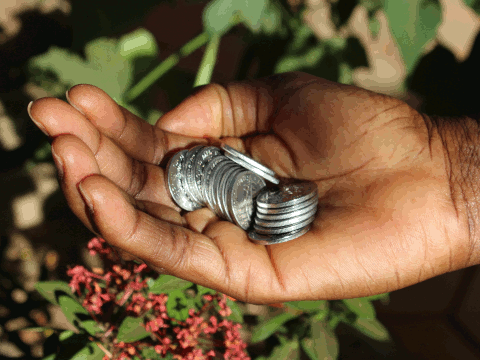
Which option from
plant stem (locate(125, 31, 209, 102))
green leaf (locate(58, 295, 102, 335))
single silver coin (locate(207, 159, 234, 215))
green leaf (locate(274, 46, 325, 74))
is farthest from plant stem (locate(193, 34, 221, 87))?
green leaf (locate(58, 295, 102, 335))

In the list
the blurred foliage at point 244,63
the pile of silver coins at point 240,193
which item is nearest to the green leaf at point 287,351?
the blurred foliage at point 244,63

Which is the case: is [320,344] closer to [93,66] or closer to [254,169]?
[254,169]

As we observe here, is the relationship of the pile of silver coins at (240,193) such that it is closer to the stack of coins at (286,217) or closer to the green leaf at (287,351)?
the stack of coins at (286,217)

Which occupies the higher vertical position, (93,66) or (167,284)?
(93,66)

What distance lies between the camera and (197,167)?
1611 millimetres

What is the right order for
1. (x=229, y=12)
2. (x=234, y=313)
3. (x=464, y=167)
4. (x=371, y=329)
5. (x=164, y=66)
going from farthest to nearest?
(x=164, y=66) → (x=371, y=329) → (x=464, y=167) → (x=234, y=313) → (x=229, y=12)

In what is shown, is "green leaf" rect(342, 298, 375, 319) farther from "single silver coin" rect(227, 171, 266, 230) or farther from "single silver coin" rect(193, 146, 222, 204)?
"single silver coin" rect(193, 146, 222, 204)

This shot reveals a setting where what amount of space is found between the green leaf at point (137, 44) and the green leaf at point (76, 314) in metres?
1.37

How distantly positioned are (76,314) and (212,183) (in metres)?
0.75

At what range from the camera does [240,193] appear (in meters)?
1.59

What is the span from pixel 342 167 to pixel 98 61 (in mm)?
1450

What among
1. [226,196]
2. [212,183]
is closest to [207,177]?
[212,183]

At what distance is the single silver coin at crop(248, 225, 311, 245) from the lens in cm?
138

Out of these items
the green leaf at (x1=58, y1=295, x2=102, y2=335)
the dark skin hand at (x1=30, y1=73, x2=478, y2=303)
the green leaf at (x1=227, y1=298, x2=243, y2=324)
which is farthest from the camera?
the green leaf at (x1=227, y1=298, x2=243, y2=324)
